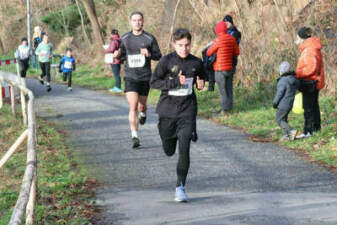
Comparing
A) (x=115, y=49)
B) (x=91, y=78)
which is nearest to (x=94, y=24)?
(x=91, y=78)

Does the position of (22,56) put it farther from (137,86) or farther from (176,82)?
(176,82)

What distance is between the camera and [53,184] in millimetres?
7504

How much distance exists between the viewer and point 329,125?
10.8 metres

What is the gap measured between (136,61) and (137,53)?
0.14m

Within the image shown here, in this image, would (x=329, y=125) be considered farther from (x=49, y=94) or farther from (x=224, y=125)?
(x=49, y=94)

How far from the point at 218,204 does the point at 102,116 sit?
788 centimetres

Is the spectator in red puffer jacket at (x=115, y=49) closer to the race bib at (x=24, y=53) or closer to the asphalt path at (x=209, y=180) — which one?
the race bib at (x=24, y=53)

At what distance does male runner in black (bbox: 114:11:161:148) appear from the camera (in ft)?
30.6

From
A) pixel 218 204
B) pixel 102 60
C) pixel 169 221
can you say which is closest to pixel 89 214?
pixel 169 221

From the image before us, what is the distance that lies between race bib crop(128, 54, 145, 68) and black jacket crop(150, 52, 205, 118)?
268cm

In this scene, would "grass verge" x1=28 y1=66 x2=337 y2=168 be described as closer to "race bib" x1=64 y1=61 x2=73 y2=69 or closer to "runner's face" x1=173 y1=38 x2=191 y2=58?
"runner's face" x1=173 y1=38 x2=191 y2=58

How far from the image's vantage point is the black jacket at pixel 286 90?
987cm

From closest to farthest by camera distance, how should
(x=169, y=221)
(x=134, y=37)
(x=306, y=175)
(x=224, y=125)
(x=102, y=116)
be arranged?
(x=169, y=221)
(x=306, y=175)
(x=134, y=37)
(x=224, y=125)
(x=102, y=116)

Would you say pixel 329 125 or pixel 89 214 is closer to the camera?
pixel 89 214
